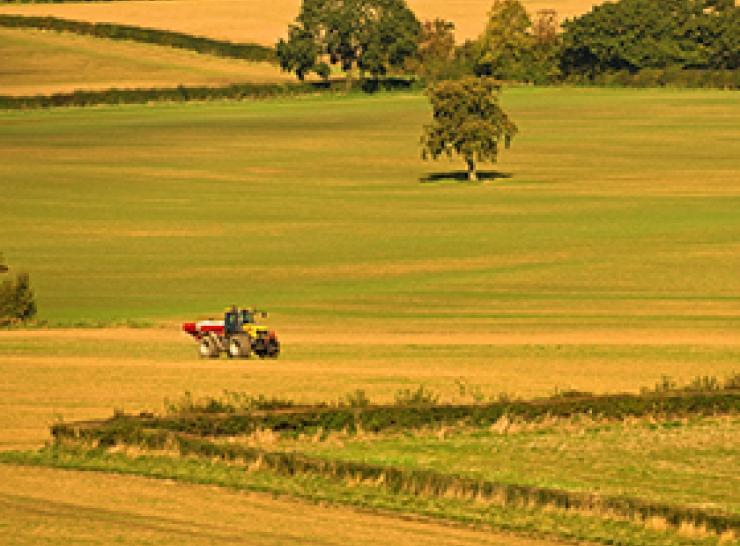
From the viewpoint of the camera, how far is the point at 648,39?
190m

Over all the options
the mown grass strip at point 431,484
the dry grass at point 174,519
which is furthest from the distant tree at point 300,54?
the dry grass at point 174,519

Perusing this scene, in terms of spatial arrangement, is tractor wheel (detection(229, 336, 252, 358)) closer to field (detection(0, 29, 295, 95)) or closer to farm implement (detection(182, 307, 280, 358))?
farm implement (detection(182, 307, 280, 358))

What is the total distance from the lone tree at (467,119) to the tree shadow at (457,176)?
1.93 meters

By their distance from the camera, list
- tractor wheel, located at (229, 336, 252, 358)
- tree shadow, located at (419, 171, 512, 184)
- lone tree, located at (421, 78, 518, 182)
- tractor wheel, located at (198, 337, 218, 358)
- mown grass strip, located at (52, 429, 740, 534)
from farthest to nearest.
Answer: tree shadow, located at (419, 171, 512, 184)
lone tree, located at (421, 78, 518, 182)
tractor wheel, located at (198, 337, 218, 358)
tractor wheel, located at (229, 336, 252, 358)
mown grass strip, located at (52, 429, 740, 534)

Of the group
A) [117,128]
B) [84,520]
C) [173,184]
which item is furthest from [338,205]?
[84,520]

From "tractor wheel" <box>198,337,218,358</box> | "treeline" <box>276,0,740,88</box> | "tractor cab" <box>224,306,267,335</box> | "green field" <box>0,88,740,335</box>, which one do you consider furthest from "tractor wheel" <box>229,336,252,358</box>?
"treeline" <box>276,0,740,88</box>

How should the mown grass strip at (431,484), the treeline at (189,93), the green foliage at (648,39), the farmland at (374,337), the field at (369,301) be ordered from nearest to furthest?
the mown grass strip at (431,484), the farmland at (374,337), the field at (369,301), the treeline at (189,93), the green foliage at (648,39)

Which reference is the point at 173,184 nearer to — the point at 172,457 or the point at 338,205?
the point at 338,205

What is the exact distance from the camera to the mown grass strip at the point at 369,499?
1093 inches

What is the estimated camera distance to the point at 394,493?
101 ft

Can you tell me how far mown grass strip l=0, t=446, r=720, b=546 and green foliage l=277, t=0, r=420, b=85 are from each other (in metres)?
154

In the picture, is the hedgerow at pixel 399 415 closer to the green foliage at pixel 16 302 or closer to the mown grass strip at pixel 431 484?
the mown grass strip at pixel 431 484

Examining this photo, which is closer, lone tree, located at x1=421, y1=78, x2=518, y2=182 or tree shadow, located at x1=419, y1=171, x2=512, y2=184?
lone tree, located at x1=421, y1=78, x2=518, y2=182

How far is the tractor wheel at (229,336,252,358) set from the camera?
48.1m
